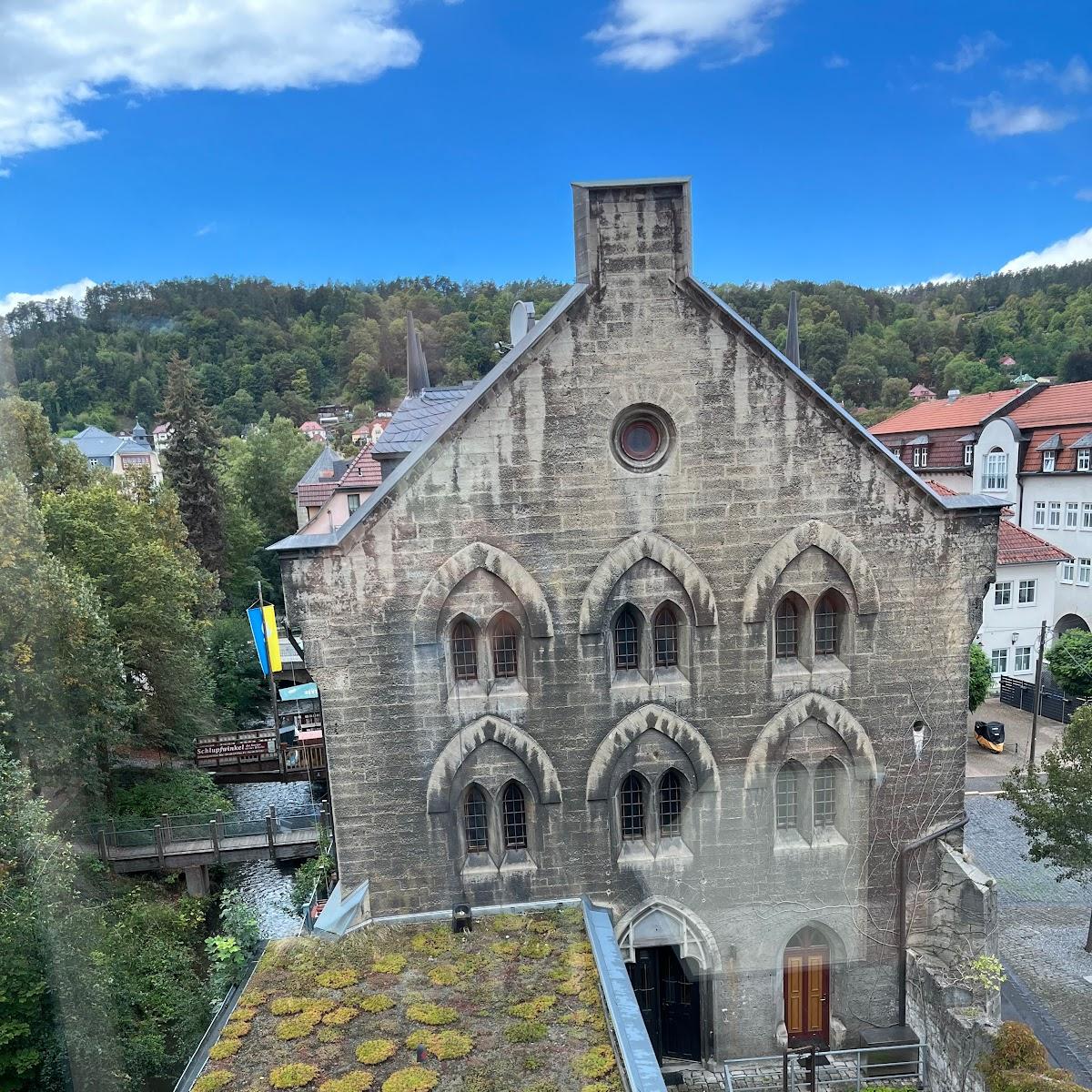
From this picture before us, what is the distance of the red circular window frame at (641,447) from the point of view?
13.5m

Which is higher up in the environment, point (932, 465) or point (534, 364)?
point (534, 364)

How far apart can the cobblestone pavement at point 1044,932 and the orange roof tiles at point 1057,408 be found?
28847mm

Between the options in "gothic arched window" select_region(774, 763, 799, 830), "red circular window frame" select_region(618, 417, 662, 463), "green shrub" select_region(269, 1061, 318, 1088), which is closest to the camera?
"green shrub" select_region(269, 1061, 318, 1088)

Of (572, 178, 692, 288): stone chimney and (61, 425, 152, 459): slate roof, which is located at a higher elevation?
(572, 178, 692, 288): stone chimney

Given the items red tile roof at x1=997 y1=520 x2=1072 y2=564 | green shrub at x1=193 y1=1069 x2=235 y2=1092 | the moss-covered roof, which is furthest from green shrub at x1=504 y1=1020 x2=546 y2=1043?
red tile roof at x1=997 y1=520 x2=1072 y2=564

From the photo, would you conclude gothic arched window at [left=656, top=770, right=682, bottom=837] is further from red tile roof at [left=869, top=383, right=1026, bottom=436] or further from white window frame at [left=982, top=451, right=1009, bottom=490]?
red tile roof at [left=869, top=383, right=1026, bottom=436]

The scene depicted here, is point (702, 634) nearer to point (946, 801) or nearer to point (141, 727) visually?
point (946, 801)

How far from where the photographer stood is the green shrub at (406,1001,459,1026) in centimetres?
1076

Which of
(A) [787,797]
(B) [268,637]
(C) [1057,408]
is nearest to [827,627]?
(A) [787,797]

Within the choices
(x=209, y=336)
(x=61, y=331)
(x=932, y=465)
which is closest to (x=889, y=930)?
(x=932, y=465)

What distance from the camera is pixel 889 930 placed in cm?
1466

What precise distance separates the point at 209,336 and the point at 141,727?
118348 mm

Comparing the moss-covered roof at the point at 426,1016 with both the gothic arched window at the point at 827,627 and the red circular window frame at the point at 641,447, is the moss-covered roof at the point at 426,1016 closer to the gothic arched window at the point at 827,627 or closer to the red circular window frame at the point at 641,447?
the gothic arched window at the point at 827,627

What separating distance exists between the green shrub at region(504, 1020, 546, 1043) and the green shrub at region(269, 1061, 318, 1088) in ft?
8.16
